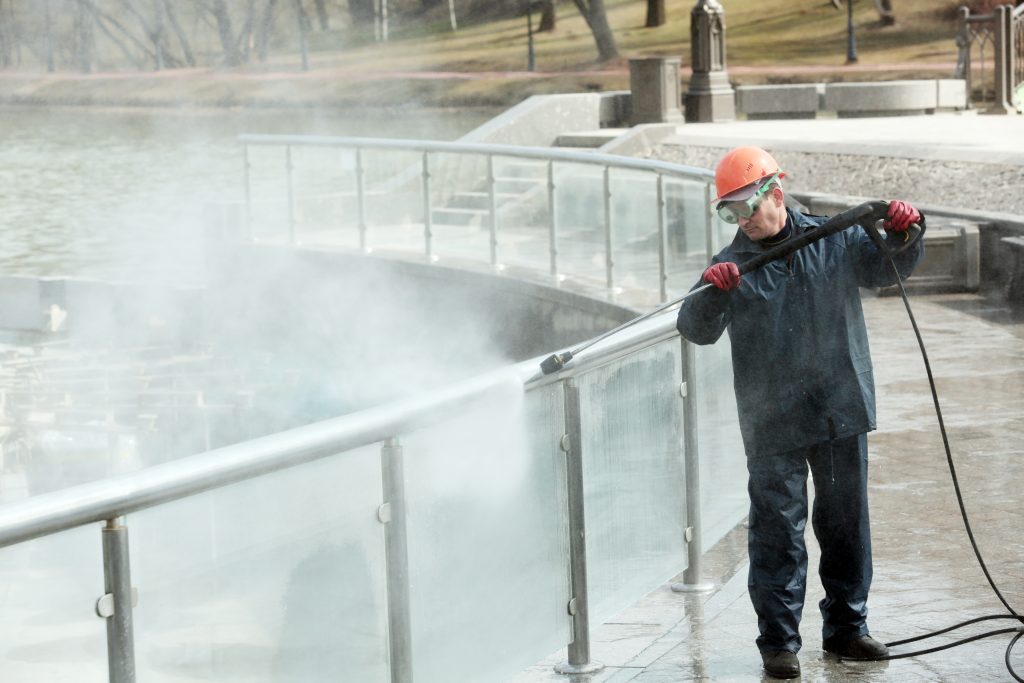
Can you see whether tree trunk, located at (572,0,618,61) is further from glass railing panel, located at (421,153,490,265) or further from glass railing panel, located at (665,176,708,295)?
glass railing panel, located at (665,176,708,295)

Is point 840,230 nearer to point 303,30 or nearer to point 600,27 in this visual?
point 600,27

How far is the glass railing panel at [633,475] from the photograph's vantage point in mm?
4715

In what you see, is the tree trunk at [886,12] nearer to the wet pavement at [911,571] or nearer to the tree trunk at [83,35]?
the tree trunk at [83,35]

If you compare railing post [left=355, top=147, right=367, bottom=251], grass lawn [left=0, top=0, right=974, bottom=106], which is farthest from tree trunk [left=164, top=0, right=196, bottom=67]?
railing post [left=355, top=147, right=367, bottom=251]

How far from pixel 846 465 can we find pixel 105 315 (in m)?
19.6

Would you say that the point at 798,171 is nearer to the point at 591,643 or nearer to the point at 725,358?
the point at 725,358

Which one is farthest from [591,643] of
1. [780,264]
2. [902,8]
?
[902,8]

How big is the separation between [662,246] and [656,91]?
13.4m

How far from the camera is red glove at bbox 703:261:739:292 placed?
4.11 m

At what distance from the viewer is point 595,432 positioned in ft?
15.4

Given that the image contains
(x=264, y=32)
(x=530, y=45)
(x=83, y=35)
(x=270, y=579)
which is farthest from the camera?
(x=264, y=32)

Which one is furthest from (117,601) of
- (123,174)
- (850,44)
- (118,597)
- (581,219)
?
(123,174)

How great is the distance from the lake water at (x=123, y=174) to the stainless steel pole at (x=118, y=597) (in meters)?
20.7

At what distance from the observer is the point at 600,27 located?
2142 inches
